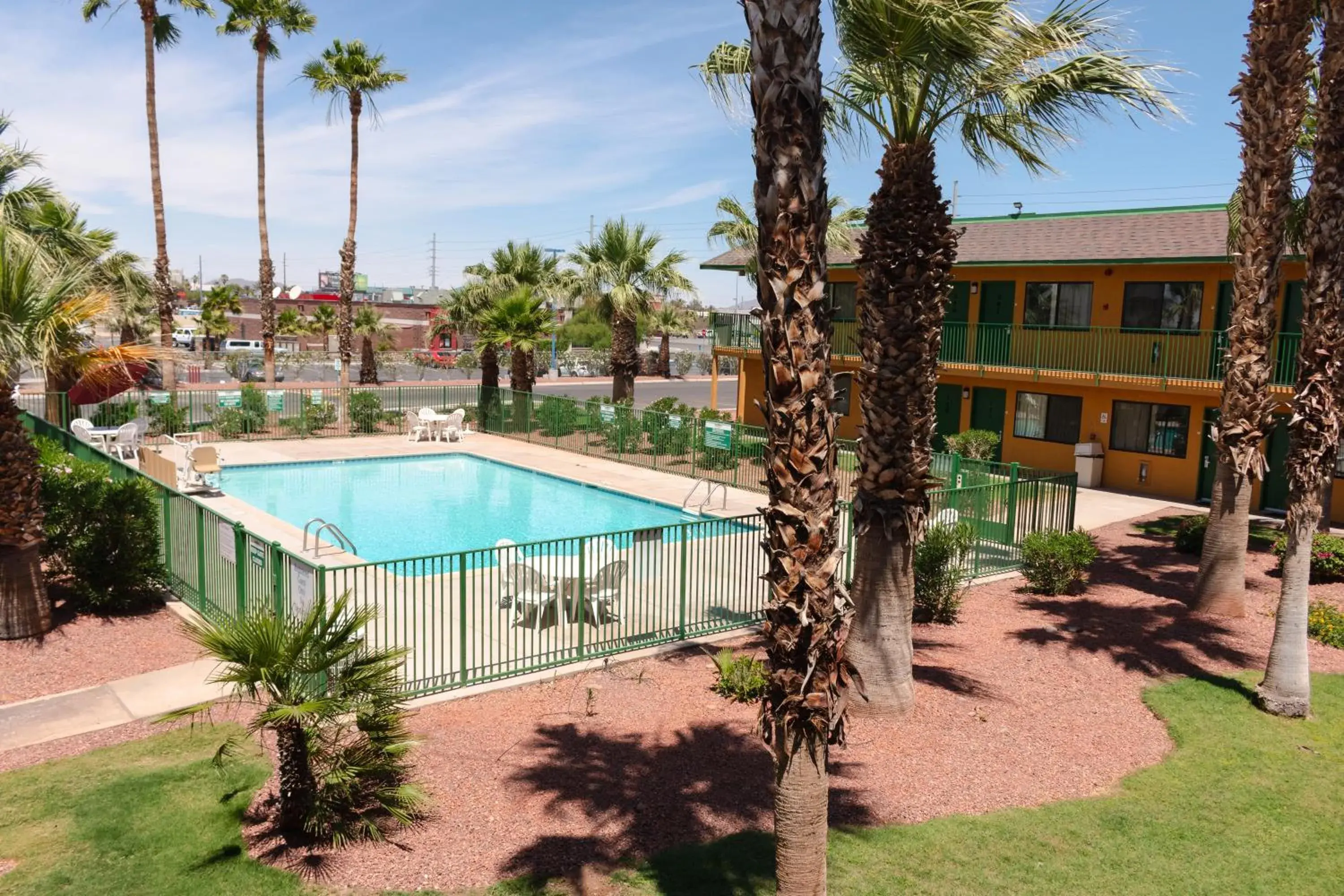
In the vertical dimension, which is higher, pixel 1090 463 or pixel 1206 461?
pixel 1206 461

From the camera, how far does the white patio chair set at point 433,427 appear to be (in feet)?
100

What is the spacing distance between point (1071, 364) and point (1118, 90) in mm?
15001

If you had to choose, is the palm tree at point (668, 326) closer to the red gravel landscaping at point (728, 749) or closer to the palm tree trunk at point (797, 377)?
the red gravel landscaping at point (728, 749)

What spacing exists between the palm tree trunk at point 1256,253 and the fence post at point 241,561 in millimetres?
12145

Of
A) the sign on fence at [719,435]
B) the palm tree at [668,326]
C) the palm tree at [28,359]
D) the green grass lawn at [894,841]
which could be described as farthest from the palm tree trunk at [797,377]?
the palm tree at [668,326]

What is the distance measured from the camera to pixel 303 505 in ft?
72.2

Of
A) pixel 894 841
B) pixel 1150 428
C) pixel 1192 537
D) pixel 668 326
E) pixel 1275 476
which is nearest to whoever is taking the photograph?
pixel 894 841

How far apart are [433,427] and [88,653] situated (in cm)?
2006

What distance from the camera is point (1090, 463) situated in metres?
24.5

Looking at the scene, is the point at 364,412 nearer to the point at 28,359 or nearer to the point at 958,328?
the point at 958,328

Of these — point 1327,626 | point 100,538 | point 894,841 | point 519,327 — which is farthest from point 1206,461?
point 100,538

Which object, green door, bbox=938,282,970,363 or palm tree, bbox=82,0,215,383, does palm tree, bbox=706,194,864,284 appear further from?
palm tree, bbox=82,0,215,383

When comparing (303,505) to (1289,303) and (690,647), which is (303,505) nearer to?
(690,647)

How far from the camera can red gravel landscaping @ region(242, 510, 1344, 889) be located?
24.1 ft
